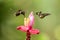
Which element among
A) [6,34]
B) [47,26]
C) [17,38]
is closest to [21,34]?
[17,38]

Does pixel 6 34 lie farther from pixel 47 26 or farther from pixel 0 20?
pixel 47 26

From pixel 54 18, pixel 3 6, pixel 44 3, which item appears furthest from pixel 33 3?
pixel 3 6

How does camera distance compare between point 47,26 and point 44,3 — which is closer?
point 47,26

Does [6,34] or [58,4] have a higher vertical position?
[58,4]

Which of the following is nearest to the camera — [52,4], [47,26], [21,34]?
[21,34]

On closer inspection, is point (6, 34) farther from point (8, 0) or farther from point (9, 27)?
point (8, 0)

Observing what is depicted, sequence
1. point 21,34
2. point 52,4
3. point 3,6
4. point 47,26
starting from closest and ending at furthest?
point 21,34 → point 3,6 → point 47,26 → point 52,4
